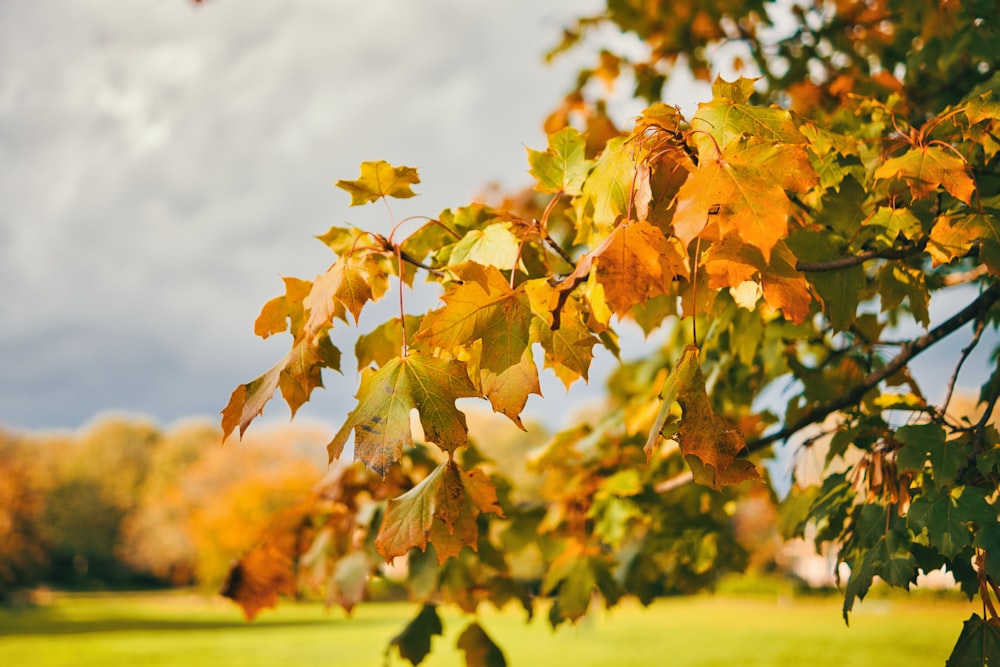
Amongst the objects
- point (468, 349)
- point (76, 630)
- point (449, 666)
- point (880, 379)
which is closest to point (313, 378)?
point (468, 349)

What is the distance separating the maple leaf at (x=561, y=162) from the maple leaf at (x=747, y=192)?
0.49 meters

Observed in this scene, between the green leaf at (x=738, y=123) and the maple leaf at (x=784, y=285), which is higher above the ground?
the green leaf at (x=738, y=123)

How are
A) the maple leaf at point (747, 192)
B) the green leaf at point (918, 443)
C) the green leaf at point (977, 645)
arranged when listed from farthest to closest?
the green leaf at point (918, 443), the green leaf at point (977, 645), the maple leaf at point (747, 192)

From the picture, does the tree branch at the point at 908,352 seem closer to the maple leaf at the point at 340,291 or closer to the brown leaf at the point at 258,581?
the maple leaf at the point at 340,291

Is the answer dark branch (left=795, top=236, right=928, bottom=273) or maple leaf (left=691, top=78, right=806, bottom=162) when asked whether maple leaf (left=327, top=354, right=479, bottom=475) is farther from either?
dark branch (left=795, top=236, right=928, bottom=273)

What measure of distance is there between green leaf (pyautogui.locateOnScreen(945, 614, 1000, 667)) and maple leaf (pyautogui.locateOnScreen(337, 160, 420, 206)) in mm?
1472

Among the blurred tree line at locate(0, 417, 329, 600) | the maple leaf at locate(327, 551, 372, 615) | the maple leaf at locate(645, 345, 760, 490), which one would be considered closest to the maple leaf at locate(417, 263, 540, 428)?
the maple leaf at locate(645, 345, 760, 490)

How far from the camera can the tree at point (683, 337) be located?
49.3 inches

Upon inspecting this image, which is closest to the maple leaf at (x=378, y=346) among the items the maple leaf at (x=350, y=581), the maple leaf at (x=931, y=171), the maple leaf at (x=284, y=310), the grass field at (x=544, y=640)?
the maple leaf at (x=284, y=310)

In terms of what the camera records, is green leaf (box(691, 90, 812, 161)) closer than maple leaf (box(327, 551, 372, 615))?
Yes

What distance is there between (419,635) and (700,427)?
1.81 m

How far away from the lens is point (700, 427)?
1260 millimetres

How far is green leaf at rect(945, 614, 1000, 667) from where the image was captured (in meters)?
1.55

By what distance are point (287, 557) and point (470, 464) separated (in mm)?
786
